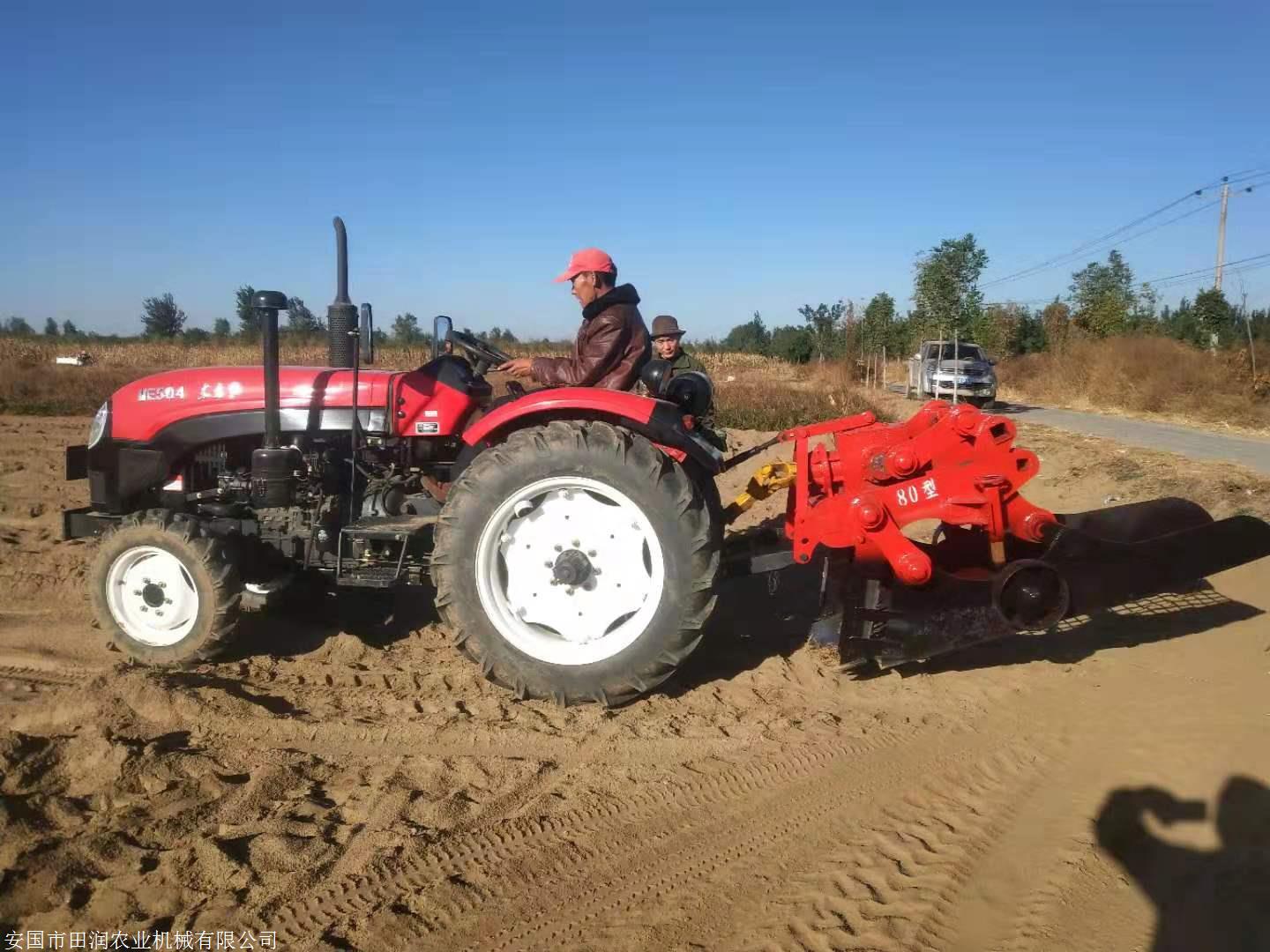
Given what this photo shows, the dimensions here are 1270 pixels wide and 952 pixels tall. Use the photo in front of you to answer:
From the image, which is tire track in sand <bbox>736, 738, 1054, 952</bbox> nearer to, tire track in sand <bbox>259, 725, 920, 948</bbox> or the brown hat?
tire track in sand <bbox>259, 725, 920, 948</bbox>

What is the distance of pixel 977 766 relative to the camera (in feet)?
10.0

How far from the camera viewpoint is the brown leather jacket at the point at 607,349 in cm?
368

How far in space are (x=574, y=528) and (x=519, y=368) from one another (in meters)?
0.93

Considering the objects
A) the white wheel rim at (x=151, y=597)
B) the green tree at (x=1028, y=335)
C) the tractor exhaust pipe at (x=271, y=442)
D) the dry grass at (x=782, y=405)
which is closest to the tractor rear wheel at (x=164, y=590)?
the white wheel rim at (x=151, y=597)

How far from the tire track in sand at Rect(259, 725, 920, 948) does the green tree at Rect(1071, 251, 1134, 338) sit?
3187 centimetres

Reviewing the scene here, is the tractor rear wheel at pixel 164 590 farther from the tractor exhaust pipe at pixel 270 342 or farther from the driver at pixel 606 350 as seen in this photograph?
the driver at pixel 606 350

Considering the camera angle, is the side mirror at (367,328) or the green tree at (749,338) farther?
the green tree at (749,338)

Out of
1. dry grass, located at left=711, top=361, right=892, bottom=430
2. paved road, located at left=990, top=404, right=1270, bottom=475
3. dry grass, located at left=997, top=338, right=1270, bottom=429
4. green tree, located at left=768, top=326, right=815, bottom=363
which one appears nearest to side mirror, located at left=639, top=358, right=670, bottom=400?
dry grass, located at left=711, top=361, right=892, bottom=430

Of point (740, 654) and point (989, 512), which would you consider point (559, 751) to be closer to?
point (740, 654)

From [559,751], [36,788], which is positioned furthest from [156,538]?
[559,751]

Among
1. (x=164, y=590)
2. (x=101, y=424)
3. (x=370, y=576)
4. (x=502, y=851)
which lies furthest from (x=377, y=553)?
(x=502, y=851)

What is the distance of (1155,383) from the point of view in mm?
19906

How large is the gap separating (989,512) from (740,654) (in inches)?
52.9

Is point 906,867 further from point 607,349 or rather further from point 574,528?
point 607,349
